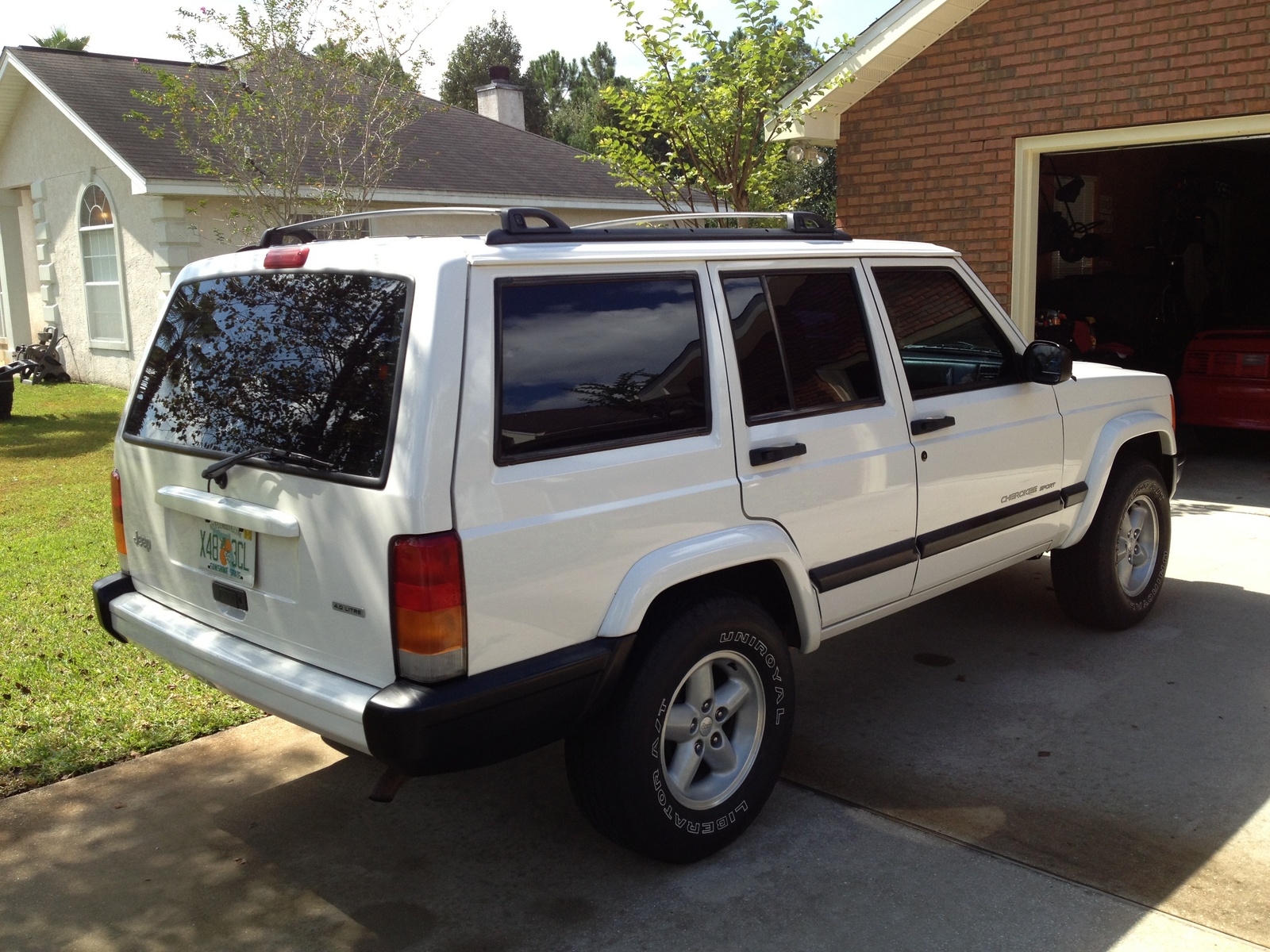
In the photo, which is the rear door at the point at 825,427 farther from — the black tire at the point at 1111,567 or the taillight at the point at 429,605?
the black tire at the point at 1111,567

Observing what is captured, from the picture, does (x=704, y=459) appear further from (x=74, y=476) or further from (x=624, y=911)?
(x=74, y=476)

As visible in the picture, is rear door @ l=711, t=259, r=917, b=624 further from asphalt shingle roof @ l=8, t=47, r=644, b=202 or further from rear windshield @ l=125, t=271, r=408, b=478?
asphalt shingle roof @ l=8, t=47, r=644, b=202

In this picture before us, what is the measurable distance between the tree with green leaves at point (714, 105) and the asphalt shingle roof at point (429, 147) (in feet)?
15.1

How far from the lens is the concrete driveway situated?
10.9 feet

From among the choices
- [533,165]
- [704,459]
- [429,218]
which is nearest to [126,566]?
[704,459]

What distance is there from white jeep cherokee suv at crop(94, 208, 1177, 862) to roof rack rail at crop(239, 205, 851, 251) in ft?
0.05

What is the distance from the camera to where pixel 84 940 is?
3.36m

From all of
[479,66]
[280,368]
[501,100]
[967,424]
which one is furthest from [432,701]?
[479,66]

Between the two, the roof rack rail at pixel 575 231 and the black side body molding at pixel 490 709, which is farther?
the roof rack rail at pixel 575 231

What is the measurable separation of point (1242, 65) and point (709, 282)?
6.53 m

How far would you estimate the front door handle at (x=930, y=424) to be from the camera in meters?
4.33

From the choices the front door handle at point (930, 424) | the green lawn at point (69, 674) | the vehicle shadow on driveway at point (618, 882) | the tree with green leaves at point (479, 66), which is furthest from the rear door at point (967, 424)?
the tree with green leaves at point (479, 66)

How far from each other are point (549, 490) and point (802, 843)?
1535mm

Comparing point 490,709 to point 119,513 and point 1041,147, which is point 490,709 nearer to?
point 119,513
